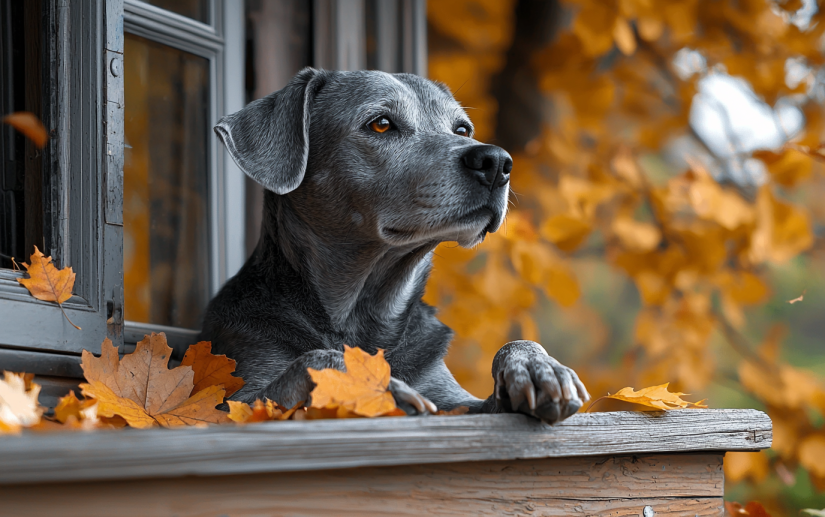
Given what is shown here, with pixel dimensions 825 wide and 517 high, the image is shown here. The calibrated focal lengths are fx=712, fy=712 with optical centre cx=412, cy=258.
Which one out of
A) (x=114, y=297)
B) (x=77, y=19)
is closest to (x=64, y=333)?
(x=114, y=297)

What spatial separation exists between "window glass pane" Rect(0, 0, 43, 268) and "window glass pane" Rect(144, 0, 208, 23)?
0.68m

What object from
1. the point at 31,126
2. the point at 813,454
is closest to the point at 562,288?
the point at 813,454

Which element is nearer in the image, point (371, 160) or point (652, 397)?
point (652, 397)

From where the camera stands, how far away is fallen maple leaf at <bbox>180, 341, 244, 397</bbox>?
1992 mm

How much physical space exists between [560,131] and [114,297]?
3.25 m

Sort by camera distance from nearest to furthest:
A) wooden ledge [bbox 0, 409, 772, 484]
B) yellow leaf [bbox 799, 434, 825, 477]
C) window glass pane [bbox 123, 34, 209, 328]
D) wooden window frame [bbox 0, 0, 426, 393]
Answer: wooden ledge [bbox 0, 409, 772, 484] < wooden window frame [bbox 0, 0, 426, 393] < window glass pane [bbox 123, 34, 209, 328] < yellow leaf [bbox 799, 434, 825, 477]

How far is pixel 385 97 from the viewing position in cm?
245

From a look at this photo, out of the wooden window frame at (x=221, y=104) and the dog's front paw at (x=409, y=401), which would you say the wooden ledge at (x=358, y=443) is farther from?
the wooden window frame at (x=221, y=104)

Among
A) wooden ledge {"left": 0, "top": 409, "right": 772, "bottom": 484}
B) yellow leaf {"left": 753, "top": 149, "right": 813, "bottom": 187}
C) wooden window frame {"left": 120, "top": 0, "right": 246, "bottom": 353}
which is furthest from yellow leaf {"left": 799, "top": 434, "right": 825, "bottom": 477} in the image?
wooden window frame {"left": 120, "top": 0, "right": 246, "bottom": 353}

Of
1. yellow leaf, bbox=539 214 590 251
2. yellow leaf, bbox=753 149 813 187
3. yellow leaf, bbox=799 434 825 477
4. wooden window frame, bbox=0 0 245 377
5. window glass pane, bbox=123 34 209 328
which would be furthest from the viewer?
yellow leaf, bbox=799 434 825 477

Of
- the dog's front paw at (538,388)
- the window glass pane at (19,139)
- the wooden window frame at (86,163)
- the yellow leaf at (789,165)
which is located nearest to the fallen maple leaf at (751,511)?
the dog's front paw at (538,388)

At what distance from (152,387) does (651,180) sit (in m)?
3.45

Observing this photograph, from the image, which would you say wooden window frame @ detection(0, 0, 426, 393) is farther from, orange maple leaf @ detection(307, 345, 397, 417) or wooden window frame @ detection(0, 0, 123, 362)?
orange maple leaf @ detection(307, 345, 397, 417)

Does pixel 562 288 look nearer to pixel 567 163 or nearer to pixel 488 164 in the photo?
pixel 567 163
